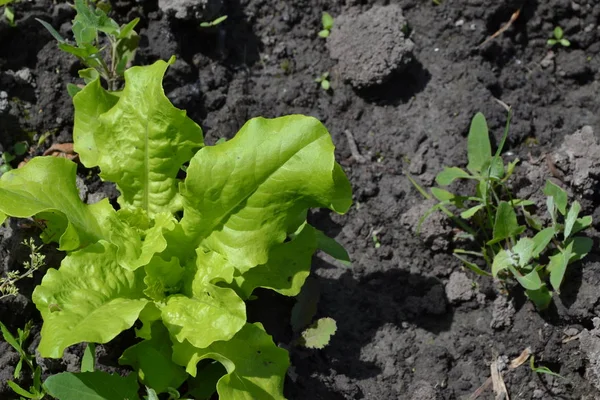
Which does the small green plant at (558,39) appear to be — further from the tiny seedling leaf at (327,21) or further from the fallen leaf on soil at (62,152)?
the fallen leaf on soil at (62,152)

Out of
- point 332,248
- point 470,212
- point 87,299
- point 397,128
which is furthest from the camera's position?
point 397,128

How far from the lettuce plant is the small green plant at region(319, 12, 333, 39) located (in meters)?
0.89

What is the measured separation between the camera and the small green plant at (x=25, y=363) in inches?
87.0

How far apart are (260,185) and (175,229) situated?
0.36 metres

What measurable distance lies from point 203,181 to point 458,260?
110 cm

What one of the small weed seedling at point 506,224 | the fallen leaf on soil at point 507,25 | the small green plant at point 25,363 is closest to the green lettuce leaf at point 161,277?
the small green plant at point 25,363

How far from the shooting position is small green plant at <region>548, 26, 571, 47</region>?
3.01 metres

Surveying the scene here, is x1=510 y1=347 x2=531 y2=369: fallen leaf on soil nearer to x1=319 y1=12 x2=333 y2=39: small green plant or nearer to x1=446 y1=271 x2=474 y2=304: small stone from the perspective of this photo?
x1=446 y1=271 x2=474 y2=304: small stone

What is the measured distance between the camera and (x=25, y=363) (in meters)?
2.38

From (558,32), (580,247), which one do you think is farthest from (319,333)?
(558,32)

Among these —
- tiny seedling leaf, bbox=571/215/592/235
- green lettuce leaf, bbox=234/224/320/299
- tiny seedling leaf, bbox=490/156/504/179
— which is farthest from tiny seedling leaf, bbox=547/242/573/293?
green lettuce leaf, bbox=234/224/320/299

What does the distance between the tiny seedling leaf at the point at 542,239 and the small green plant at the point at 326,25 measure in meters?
1.24

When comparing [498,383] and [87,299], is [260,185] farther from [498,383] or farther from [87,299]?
[498,383]

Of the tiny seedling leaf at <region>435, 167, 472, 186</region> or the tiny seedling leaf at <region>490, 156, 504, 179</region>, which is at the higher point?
the tiny seedling leaf at <region>490, 156, 504, 179</region>
